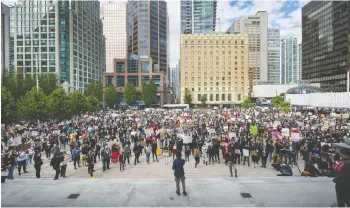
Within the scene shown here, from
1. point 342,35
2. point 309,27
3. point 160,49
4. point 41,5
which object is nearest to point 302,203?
point 342,35

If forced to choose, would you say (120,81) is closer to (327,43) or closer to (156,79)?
(156,79)

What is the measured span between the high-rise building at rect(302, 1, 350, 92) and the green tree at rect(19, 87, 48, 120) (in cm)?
10539

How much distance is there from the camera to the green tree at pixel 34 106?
34.2 m

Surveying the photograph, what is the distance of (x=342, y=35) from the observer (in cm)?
10325

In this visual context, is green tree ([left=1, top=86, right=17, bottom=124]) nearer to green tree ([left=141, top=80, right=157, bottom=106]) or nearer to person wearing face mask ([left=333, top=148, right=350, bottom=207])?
person wearing face mask ([left=333, top=148, right=350, bottom=207])

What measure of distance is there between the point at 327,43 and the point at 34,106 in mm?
118077

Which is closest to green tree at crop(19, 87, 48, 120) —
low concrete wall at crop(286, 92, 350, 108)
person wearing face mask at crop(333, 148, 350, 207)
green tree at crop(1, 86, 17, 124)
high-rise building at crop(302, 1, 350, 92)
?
green tree at crop(1, 86, 17, 124)

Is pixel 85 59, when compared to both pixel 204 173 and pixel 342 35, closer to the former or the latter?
pixel 342 35

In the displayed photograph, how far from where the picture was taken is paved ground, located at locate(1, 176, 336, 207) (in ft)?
26.1

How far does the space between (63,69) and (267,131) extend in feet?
346

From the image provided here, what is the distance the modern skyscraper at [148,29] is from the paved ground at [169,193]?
451ft

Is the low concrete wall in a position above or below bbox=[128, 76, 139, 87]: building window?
below

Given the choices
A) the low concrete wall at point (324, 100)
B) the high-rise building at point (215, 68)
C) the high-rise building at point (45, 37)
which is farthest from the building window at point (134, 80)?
the low concrete wall at point (324, 100)

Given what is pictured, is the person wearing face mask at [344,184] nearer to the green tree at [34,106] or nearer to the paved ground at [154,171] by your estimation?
the paved ground at [154,171]
